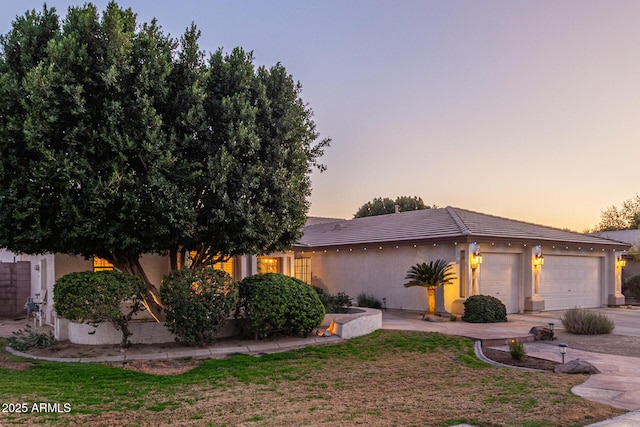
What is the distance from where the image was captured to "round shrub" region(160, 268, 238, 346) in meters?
10.7

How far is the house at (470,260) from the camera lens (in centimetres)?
1806

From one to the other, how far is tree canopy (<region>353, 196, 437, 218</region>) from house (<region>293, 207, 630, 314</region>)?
Result: 2095 cm

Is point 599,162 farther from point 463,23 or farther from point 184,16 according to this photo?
point 184,16

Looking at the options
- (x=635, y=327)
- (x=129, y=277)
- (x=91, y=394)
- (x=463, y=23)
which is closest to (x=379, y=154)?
(x=463, y=23)

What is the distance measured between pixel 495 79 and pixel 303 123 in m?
8.24

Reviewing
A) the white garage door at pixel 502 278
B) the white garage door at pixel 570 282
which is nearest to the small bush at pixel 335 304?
the white garage door at pixel 502 278

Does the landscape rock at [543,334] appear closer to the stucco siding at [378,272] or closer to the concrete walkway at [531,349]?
the concrete walkway at [531,349]

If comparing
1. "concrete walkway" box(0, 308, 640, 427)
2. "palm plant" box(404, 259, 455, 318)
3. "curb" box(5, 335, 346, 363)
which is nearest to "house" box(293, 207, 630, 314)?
"palm plant" box(404, 259, 455, 318)

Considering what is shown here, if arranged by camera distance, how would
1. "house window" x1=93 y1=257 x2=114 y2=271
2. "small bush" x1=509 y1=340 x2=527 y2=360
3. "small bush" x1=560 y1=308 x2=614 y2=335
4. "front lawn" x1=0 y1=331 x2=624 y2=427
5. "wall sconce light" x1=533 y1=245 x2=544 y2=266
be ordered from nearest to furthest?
"front lawn" x1=0 y1=331 x2=624 y2=427
"small bush" x1=509 y1=340 x2=527 y2=360
"small bush" x1=560 y1=308 x2=614 y2=335
"house window" x1=93 y1=257 x2=114 y2=271
"wall sconce light" x1=533 y1=245 x2=544 y2=266

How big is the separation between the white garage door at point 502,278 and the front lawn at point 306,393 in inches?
324

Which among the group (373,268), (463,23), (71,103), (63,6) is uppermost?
(463,23)

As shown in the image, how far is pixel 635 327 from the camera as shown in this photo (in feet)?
51.6

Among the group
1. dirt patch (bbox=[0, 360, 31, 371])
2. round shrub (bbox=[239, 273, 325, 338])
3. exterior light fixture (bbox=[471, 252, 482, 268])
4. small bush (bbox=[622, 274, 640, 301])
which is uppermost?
exterior light fixture (bbox=[471, 252, 482, 268])

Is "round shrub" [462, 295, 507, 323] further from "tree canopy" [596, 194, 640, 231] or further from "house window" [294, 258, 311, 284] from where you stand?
"tree canopy" [596, 194, 640, 231]
